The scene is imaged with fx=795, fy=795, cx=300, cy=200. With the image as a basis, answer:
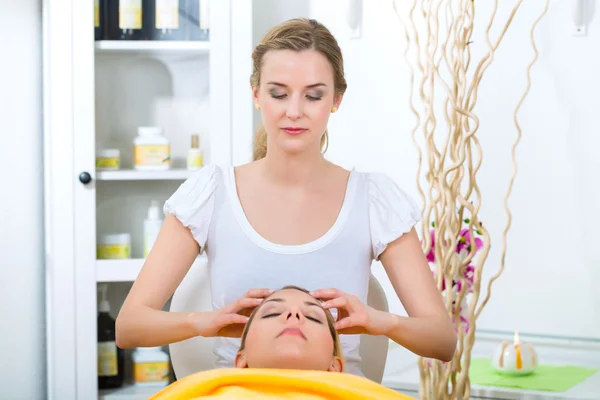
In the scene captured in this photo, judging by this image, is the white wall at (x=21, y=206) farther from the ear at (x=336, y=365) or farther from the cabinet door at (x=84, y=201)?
the ear at (x=336, y=365)

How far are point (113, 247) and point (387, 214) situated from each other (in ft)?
4.01

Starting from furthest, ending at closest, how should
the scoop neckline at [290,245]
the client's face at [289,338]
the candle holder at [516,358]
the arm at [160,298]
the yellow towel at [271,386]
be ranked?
the candle holder at [516,358]
the scoop neckline at [290,245]
the arm at [160,298]
the client's face at [289,338]
the yellow towel at [271,386]

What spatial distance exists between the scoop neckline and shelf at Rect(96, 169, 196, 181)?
97 centimetres

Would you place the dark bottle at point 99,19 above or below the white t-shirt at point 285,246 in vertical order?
above

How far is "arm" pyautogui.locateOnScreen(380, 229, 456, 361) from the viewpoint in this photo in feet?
4.62

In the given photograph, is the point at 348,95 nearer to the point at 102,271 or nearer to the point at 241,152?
the point at 241,152

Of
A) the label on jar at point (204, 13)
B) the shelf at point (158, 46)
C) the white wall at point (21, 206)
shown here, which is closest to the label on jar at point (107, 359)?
the white wall at point (21, 206)

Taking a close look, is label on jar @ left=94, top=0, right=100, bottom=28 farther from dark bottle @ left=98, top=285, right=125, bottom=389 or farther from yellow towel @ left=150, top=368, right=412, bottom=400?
yellow towel @ left=150, top=368, right=412, bottom=400

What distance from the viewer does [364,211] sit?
5.09 feet

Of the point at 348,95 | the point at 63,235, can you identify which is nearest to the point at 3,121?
the point at 63,235

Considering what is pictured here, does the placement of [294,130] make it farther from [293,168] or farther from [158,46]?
[158,46]

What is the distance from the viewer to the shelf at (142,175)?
8.13 feet

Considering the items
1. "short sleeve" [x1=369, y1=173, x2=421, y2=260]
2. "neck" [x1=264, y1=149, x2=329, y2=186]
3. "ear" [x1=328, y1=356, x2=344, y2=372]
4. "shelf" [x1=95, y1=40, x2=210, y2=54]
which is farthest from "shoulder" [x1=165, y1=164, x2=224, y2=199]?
"shelf" [x1=95, y1=40, x2=210, y2=54]

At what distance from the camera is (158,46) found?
2523 millimetres
